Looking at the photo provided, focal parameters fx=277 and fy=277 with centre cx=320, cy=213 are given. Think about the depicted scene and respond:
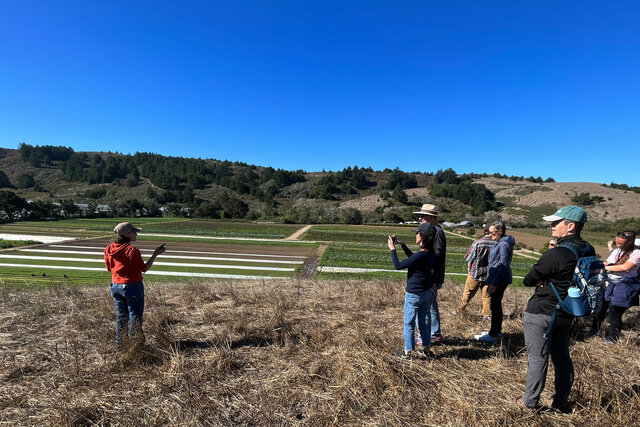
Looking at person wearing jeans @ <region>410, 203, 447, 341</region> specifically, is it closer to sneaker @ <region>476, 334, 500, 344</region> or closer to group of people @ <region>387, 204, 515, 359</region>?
group of people @ <region>387, 204, 515, 359</region>

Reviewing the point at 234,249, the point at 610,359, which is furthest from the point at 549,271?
the point at 234,249

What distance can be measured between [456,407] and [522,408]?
0.64 meters

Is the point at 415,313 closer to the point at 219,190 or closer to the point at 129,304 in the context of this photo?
the point at 129,304

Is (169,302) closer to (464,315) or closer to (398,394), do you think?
(398,394)

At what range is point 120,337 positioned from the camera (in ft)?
13.0

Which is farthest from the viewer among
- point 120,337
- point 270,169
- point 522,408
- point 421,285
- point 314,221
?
point 270,169

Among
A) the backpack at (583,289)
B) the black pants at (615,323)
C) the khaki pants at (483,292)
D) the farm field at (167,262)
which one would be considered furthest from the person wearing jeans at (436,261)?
the farm field at (167,262)

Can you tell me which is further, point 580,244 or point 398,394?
point 398,394

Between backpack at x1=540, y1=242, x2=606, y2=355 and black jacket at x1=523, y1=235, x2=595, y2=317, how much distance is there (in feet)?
0.13

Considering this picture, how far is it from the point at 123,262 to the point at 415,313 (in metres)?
4.04

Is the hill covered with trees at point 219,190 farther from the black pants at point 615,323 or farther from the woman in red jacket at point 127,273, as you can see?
the woman in red jacket at point 127,273

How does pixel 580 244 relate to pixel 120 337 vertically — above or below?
above

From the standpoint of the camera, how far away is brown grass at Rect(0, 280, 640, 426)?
2764 mm

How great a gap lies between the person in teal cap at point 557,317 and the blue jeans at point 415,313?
1.18m
